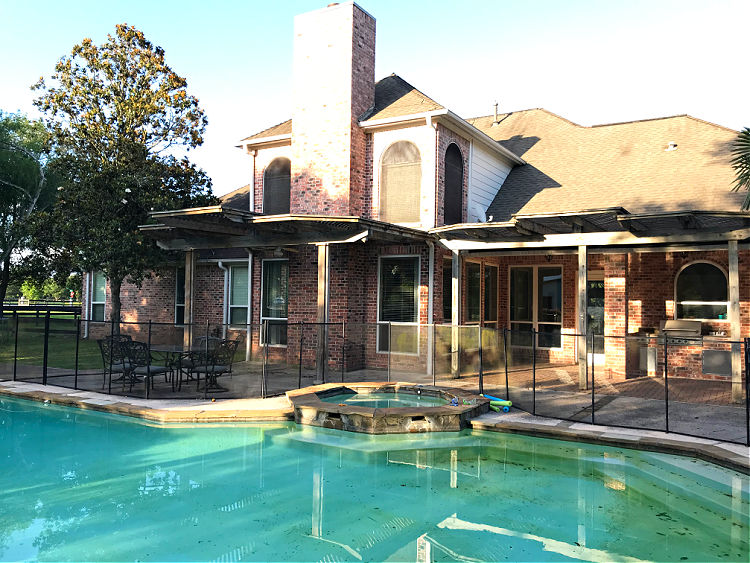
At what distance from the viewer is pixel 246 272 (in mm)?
15336

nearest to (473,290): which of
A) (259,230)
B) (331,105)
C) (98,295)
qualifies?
(259,230)

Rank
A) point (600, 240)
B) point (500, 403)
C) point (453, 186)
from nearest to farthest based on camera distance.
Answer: point (500, 403), point (600, 240), point (453, 186)

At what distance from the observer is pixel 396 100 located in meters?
13.5

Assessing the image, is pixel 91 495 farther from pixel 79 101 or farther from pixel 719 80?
pixel 719 80

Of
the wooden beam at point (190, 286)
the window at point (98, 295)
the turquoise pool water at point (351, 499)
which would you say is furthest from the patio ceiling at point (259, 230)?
the window at point (98, 295)

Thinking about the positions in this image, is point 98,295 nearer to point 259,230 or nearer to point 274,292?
point 274,292

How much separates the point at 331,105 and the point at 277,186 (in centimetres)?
280

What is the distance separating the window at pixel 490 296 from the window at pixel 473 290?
1.51ft

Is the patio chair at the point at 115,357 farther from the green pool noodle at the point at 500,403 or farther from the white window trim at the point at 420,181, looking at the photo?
the green pool noodle at the point at 500,403

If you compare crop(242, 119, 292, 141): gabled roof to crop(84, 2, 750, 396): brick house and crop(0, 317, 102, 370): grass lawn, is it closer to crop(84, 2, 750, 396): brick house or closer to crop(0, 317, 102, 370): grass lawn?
crop(84, 2, 750, 396): brick house

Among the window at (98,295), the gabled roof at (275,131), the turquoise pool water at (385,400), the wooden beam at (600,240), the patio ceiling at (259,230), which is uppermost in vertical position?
the gabled roof at (275,131)

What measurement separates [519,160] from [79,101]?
12522 millimetres

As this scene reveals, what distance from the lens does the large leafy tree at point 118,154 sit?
1421cm

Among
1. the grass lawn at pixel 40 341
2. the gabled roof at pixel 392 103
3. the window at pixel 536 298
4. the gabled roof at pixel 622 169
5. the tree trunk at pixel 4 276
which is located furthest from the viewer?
the tree trunk at pixel 4 276
